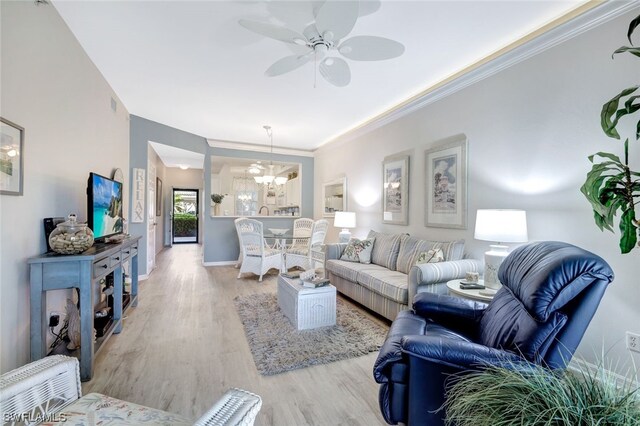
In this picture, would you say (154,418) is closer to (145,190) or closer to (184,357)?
(184,357)

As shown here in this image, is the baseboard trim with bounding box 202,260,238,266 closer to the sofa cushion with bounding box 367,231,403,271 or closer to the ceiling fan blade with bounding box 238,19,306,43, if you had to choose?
the sofa cushion with bounding box 367,231,403,271

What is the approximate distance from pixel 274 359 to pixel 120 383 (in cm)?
109

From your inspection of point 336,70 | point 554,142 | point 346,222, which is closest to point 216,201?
point 346,222

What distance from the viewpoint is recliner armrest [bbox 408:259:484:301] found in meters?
2.62

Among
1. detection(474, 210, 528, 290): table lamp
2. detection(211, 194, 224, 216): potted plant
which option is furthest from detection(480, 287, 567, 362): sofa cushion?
detection(211, 194, 224, 216): potted plant

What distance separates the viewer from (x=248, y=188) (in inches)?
333

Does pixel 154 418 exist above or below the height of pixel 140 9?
below

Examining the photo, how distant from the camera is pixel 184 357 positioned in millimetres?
2357

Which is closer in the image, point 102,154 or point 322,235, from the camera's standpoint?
point 102,154

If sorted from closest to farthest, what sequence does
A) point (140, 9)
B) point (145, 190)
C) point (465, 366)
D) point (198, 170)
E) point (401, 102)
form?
1. point (465, 366)
2. point (140, 9)
3. point (401, 102)
4. point (145, 190)
5. point (198, 170)

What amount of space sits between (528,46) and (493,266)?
6.35 feet

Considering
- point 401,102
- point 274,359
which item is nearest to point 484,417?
point 274,359

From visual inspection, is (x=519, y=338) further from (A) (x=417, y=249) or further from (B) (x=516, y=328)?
(A) (x=417, y=249)

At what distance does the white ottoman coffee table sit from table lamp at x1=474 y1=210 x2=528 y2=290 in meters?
1.49
